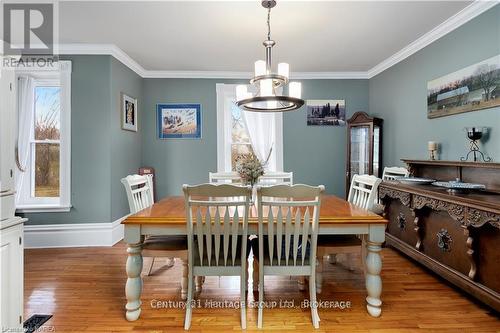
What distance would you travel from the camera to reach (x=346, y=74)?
14.4ft

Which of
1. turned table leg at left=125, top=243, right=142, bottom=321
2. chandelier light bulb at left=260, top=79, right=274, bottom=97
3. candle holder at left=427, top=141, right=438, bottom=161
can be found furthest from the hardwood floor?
chandelier light bulb at left=260, top=79, right=274, bottom=97

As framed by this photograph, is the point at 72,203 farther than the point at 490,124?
Yes

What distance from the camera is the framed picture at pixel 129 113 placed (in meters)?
3.69

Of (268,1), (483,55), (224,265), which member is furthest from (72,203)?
(483,55)

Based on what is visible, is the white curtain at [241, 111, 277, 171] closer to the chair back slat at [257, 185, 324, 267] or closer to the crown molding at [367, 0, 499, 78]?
the crown molding at [367, 0, 499, 78]

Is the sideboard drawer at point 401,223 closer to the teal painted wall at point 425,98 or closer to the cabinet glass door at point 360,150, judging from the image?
the teal painted wall at point 425,98

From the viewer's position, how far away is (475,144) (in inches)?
98.3

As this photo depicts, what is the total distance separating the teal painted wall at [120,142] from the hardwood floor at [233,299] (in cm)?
95

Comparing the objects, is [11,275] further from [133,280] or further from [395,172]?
[395,172]

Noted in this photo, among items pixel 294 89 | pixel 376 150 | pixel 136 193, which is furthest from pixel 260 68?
pixel 376 150

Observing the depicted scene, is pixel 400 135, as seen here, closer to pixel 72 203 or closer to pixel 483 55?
pixel 483 55

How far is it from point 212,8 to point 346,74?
9.09 feet

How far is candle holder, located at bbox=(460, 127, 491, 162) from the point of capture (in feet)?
7.80

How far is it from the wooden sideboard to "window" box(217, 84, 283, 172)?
6.08 feet
